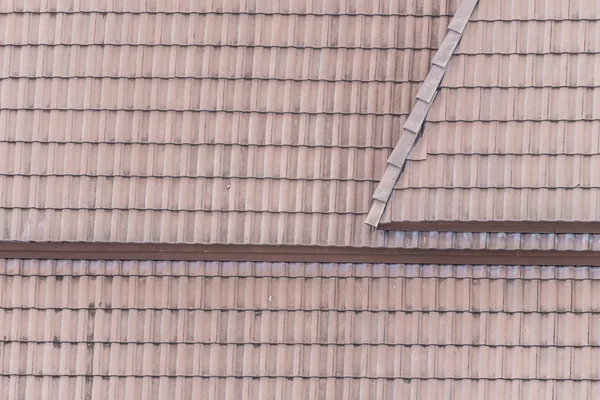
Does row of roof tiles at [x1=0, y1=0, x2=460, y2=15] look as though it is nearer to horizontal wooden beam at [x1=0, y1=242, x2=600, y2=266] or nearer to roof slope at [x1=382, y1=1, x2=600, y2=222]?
roof slope at [x1=382, y1=1, x2=600, y2=222]

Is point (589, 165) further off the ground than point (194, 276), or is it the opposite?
point (589, 165)

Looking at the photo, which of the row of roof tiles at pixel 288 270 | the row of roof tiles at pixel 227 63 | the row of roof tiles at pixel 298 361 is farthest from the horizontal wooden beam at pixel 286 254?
the row of roof tiles at pixel 227 63

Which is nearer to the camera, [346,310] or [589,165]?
[589,165]

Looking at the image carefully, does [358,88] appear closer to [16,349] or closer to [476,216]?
[476,216]

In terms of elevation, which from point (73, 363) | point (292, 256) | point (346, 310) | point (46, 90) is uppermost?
point (46, 90)

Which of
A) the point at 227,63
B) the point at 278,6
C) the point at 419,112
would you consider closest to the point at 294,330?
the point at 419,112

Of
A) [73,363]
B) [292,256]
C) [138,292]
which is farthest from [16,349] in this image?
[292,256]

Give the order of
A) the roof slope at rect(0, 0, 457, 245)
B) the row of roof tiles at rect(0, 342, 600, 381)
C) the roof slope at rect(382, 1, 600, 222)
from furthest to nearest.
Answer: the roof slope at rect(0, 0, 457, 245) → the row of roof tiles at rect(0, 342, 600, 381) → the roof slope at rect(382, 1, 600, 222)

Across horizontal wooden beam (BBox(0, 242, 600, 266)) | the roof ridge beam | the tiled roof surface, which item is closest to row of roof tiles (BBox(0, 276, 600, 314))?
the tiled roof surface
